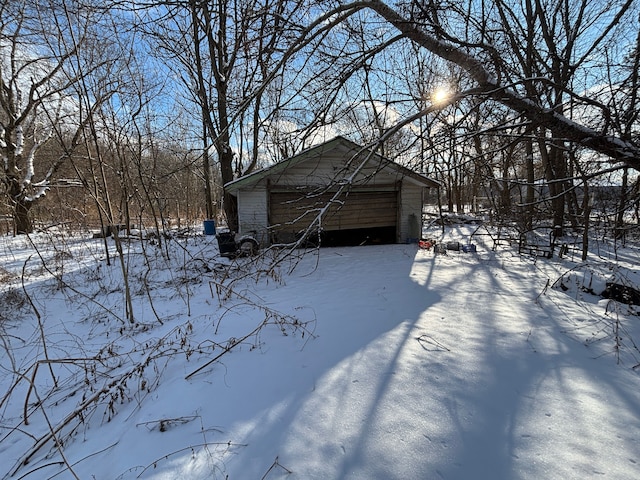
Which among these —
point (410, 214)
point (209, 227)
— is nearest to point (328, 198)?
point (410, 214)

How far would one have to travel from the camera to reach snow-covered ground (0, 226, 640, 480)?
167 cm

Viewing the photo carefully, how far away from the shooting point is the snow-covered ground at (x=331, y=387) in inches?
65.6

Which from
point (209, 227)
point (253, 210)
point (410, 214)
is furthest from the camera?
point (209, 227)

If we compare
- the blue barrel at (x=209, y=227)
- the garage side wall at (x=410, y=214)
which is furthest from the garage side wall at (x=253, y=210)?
the garage side wall at (x=410, y=214)

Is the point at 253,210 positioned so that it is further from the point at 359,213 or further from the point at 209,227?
the point at 209,227

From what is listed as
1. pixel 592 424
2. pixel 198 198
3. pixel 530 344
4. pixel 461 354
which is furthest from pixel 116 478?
pixel 198 198

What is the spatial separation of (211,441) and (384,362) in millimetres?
1574

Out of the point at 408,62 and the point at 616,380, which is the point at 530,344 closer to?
the point at 616,380

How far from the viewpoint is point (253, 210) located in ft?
28.9

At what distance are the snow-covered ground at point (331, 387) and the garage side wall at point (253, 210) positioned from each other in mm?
4090

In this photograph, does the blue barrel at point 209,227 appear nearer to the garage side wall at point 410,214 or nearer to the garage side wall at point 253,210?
the garage side wall at point 253,210

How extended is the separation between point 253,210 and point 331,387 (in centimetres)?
717

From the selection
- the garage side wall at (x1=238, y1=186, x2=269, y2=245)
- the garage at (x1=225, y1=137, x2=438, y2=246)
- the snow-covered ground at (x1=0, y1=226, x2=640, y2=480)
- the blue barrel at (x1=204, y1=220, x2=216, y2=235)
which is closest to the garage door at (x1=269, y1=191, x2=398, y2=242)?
the garage at (x1=225, y1=137, x2=438, y2=246)

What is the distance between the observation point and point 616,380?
2.36 meters
